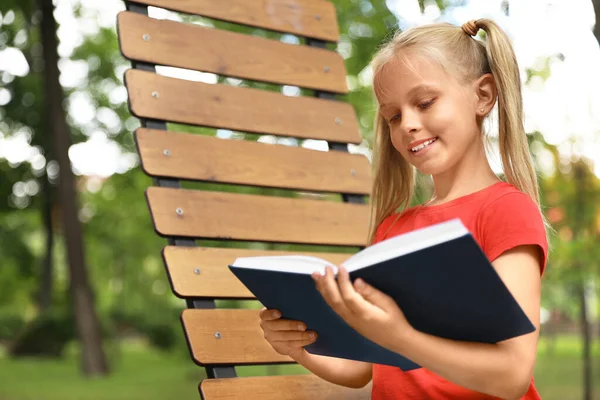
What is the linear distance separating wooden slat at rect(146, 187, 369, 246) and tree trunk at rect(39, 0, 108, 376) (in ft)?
29.0

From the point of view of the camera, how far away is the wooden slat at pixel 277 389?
206 cm

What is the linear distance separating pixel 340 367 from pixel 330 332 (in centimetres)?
41

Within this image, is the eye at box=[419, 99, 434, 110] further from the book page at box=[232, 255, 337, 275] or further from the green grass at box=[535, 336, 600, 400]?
the green grass at box=[535, 336, 600, 400]

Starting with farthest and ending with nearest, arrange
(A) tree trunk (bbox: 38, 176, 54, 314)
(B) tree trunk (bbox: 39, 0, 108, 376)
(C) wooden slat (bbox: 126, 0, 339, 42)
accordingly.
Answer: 1. (A) tree trunk (bbox: 38, 176, 54, 314)
2. (B) tree trunk (bbox: 39, 0, 108, 376)
3. (C) wooden slat (bbox: 126, 0, 339, 42)

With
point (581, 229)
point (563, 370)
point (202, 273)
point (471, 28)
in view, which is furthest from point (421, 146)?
point (563, 370)

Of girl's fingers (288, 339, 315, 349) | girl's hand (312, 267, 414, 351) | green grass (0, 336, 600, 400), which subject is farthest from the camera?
green grass (0, 336, 600, 400)

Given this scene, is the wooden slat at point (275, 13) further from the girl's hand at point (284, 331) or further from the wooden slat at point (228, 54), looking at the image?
the girl's hand at point (284, 331)

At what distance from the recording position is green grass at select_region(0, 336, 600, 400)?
33.5 ft

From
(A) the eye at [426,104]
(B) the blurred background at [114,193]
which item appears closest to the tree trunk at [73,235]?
(B) the blurred background at [114,193]

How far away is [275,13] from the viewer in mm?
2842

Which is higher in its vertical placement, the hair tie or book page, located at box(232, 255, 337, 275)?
the hair tie

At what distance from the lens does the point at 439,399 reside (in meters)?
1.59

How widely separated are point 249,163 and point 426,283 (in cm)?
141

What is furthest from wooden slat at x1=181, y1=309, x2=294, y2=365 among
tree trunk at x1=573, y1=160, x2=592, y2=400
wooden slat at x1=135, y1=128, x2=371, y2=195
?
tree trunk at x1=573, y1=160, x2=592, y2=400
